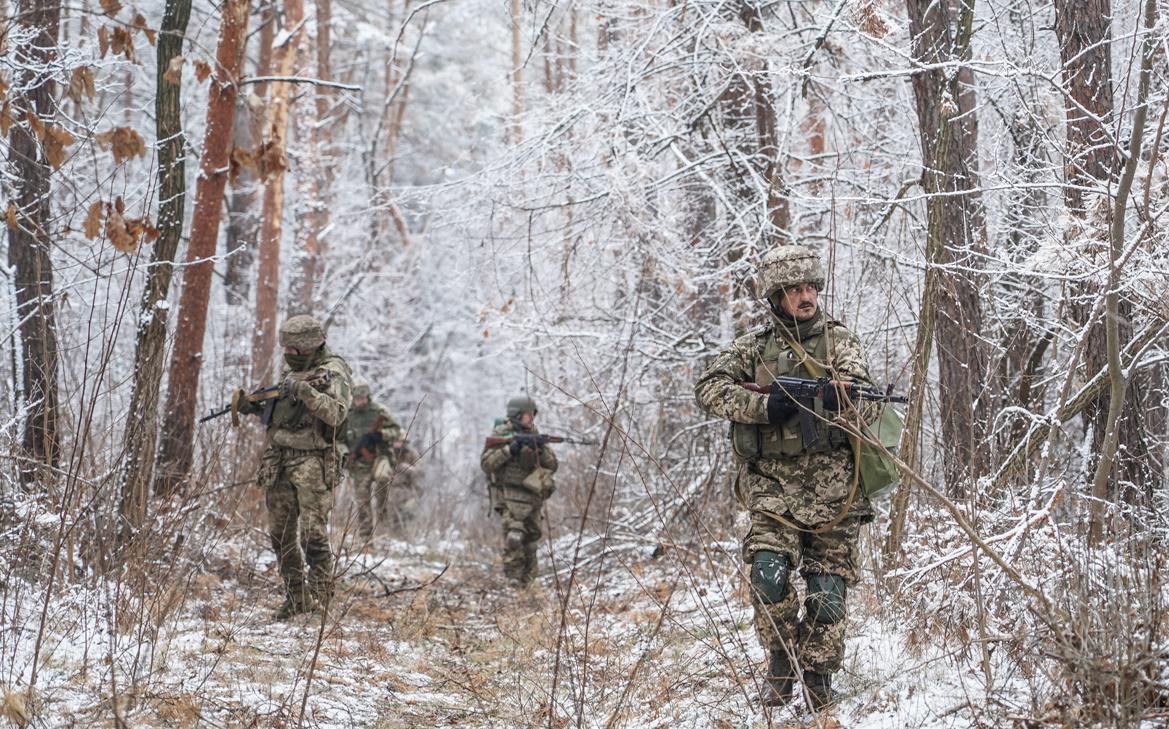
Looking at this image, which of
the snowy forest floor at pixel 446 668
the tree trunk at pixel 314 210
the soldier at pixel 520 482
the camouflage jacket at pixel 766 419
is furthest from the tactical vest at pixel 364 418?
the camouflage jacket at pixel 766 419

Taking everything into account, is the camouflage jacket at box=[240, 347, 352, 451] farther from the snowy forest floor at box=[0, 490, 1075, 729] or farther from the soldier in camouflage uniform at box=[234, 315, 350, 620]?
the snowy forest floor at box=[0, 490, 1075, 729]

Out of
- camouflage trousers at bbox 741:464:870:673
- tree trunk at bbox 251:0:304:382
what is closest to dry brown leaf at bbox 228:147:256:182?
camouflage trousers at bbox 741:464:870:673

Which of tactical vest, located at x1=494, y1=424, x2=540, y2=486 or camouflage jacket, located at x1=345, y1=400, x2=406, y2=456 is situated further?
camouflage jacket, located at x1=345, y1=400, x2=406, y2=456

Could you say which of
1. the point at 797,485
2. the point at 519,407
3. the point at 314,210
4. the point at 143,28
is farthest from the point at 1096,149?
the point at 314,210

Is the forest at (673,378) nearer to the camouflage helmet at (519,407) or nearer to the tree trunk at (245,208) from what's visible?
the camouflage helmet at (519,407)

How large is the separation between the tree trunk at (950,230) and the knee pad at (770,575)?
1.57 metres

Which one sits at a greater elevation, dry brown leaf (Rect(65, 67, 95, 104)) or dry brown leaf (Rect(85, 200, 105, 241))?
dry brown leaf (Rect(65, 67, 95, 104))

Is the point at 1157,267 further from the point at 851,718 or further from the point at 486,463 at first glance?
the point at 486,463

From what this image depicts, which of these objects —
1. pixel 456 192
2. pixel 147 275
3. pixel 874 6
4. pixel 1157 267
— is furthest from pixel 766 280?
pixel 456 192

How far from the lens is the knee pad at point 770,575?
4.08 metres

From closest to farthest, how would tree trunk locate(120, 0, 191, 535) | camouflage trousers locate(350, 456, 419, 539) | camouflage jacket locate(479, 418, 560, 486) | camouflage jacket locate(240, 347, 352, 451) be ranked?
tree trunk locate(120, 0, 191, 535) < camouflage jacket locate(240, 347, 352, 451) < camouflage jacket locate(479, 418, 560, 486) < camouflage trousers locate(350, 456, 419, 539)

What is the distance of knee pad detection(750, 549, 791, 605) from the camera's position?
4082mm

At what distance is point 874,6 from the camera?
17.8 feet

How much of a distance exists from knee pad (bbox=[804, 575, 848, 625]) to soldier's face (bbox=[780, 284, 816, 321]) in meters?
1.04
